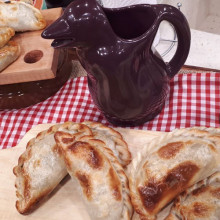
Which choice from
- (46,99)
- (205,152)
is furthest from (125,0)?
(205,152)

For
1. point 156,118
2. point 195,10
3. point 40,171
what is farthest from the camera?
point 195,10

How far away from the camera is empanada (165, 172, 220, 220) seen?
67cm

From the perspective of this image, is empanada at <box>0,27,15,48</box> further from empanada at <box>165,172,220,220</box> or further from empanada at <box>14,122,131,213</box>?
empanada at <box>165,172,220,220</box>

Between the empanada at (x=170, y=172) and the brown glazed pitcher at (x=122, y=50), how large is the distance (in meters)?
0.18

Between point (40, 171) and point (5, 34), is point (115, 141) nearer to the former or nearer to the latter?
point (40, 171)

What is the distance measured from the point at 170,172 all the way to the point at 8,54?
70 centimetres

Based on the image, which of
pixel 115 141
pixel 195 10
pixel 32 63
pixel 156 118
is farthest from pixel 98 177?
pixel 195 10

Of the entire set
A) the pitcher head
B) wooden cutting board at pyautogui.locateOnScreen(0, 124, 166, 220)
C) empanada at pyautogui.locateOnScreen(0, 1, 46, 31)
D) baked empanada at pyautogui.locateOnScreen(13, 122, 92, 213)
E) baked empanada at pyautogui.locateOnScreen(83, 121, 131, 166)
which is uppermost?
the pitcher head

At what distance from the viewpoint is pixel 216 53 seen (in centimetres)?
125

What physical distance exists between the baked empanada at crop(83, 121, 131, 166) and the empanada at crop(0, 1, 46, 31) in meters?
0.55

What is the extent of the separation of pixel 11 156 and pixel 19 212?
21 centimetres

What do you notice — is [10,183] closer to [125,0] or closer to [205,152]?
[205,152]

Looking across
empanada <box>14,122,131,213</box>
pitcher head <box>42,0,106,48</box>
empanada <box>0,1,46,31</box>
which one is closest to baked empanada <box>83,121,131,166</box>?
empanada <box>14,122,131,213</box>

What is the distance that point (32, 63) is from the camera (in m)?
1.06
